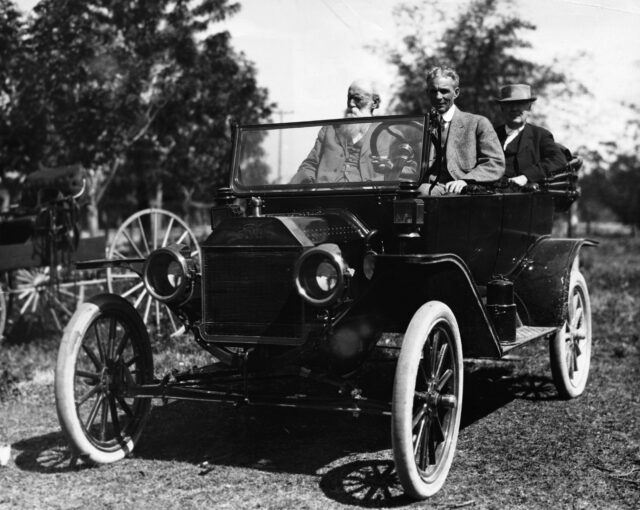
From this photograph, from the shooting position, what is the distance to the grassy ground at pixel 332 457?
3.81m

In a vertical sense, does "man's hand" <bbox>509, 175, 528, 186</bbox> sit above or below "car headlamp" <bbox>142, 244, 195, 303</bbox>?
above

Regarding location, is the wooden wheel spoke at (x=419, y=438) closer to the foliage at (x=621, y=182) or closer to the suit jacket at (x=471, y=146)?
the suit jacket at (x=471, y=146)

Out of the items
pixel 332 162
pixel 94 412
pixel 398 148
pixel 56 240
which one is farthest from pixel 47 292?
pixel 398 148

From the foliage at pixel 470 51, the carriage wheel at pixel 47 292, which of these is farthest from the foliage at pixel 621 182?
the carriage wheel at pixel 47 292

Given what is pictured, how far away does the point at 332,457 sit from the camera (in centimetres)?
436

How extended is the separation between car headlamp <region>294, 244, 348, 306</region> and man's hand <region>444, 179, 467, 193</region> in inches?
42.8

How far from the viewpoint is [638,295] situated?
11.0 m

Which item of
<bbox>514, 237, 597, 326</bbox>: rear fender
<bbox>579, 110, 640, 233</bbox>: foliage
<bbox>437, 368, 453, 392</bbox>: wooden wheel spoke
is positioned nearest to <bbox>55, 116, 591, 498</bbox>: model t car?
<bbox>437, 368, 453, 392</bbox>: wooden wheel spoke

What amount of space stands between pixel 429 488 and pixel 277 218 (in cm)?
145

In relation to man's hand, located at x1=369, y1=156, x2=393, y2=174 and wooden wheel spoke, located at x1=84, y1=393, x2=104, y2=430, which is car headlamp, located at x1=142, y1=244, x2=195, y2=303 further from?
man's hand, located at x1=369, y1=156, x2=393, y2=174

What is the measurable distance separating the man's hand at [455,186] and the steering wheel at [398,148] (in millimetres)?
269

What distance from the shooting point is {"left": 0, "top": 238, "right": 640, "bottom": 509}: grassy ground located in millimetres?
3812

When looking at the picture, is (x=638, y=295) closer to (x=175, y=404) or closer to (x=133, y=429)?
(x=175, y=404)

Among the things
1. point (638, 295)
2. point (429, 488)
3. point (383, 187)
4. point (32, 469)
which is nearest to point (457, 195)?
point (383, 187)
